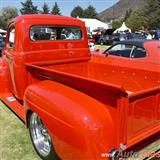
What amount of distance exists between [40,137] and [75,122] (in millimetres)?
1234

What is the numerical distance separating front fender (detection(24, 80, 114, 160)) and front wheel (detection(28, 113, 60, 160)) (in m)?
0.41

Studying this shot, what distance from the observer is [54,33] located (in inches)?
205

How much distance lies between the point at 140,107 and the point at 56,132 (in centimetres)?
89

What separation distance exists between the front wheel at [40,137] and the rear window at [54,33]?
1543mm

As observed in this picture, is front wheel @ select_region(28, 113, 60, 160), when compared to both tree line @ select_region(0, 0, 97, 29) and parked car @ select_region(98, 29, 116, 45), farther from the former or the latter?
tree line @ select_region(0, 0, 97, 29)

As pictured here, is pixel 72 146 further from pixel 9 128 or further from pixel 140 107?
pixel 9 128

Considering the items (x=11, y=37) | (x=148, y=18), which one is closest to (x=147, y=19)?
(x=148, y=18)

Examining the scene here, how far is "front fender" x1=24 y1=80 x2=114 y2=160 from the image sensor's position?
8.57 feet

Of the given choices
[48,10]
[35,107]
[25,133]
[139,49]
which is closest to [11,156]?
[25,133]

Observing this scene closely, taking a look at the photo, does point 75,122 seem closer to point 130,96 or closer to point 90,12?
point 130,96

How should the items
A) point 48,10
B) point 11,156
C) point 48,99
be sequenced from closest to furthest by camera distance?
point 48,99, point 11,156, point 48,10

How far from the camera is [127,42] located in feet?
24.9

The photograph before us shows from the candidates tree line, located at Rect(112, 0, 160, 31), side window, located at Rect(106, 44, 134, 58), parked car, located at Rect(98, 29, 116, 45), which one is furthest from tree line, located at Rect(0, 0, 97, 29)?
side window, located at Rect(106, 44, 134, 58)

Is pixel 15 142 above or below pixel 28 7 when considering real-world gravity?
below
